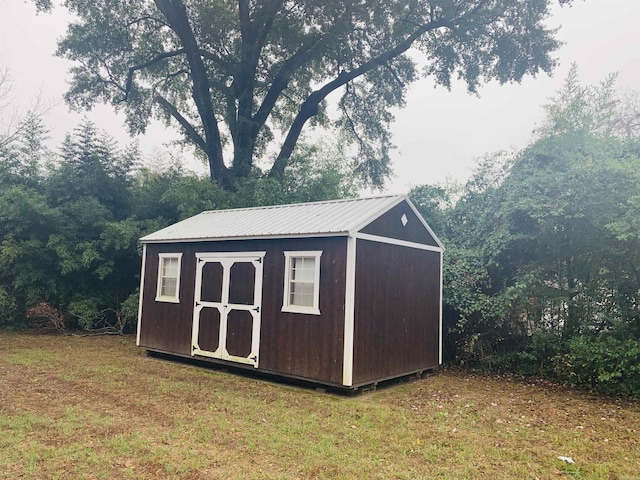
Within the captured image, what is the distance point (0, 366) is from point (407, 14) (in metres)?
14.4

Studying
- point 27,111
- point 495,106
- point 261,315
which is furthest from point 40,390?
point 495,106

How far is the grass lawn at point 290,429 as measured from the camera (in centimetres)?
397

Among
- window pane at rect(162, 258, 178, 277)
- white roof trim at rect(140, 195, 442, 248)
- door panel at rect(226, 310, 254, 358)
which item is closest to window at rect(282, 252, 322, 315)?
white roof trim at rect(140, 195, 442, 248)

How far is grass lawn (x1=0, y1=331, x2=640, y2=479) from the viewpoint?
3967mm

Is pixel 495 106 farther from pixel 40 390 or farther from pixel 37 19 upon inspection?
pixel 40 390

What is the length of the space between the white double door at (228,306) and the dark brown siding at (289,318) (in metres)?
0.09

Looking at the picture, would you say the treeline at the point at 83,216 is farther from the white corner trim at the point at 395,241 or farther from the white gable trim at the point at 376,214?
the white gable trim at the point at 376,214

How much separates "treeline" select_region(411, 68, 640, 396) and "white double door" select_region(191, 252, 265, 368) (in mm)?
4148

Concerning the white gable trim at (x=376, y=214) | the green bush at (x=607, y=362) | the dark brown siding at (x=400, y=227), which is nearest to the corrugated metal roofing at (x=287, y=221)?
the white gable trim at (x=376, y=214)

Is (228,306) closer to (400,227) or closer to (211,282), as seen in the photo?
(211,282)

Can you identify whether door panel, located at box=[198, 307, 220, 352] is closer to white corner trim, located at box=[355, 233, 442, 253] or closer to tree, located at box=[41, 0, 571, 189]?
white corner trim, located at box=[355, 233, 442, 253]

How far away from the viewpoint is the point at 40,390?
21.5 feet

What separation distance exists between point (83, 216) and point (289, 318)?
8848 mm

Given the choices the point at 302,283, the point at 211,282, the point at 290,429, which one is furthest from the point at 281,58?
the point at 290,429
